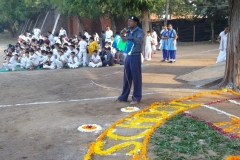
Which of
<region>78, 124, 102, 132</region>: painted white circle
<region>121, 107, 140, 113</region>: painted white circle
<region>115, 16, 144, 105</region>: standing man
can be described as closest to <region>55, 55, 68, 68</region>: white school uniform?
<region>115, 16, 144, 105</region>: standing man

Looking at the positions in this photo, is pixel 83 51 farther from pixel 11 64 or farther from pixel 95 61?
pixel 11 64

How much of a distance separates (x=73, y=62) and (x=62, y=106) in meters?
7.88

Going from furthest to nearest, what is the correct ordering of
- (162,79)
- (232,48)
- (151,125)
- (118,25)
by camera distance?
(118,25) < (162,79) < (232,48) < (151,125)

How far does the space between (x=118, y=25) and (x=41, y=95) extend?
69.2 ft

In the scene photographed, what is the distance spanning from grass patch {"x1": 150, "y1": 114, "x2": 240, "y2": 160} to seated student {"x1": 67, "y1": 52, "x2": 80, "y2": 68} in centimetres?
981

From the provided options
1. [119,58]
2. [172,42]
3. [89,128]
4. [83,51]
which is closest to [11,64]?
[83,51]

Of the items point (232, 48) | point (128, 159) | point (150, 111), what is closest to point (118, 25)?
point (232, 48)

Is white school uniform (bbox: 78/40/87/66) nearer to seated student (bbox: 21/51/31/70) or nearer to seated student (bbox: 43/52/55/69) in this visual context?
seated student (bbox: 43/52/55/69)

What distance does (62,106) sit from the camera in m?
7.25

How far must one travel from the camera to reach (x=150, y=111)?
639 cm

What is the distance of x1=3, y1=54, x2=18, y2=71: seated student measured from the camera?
15.5 m

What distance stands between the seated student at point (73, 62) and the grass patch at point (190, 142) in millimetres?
9806

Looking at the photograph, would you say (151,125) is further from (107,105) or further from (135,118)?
(107,105)

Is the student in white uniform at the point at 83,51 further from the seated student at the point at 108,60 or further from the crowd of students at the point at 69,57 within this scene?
the seated student at the point at 108,60
